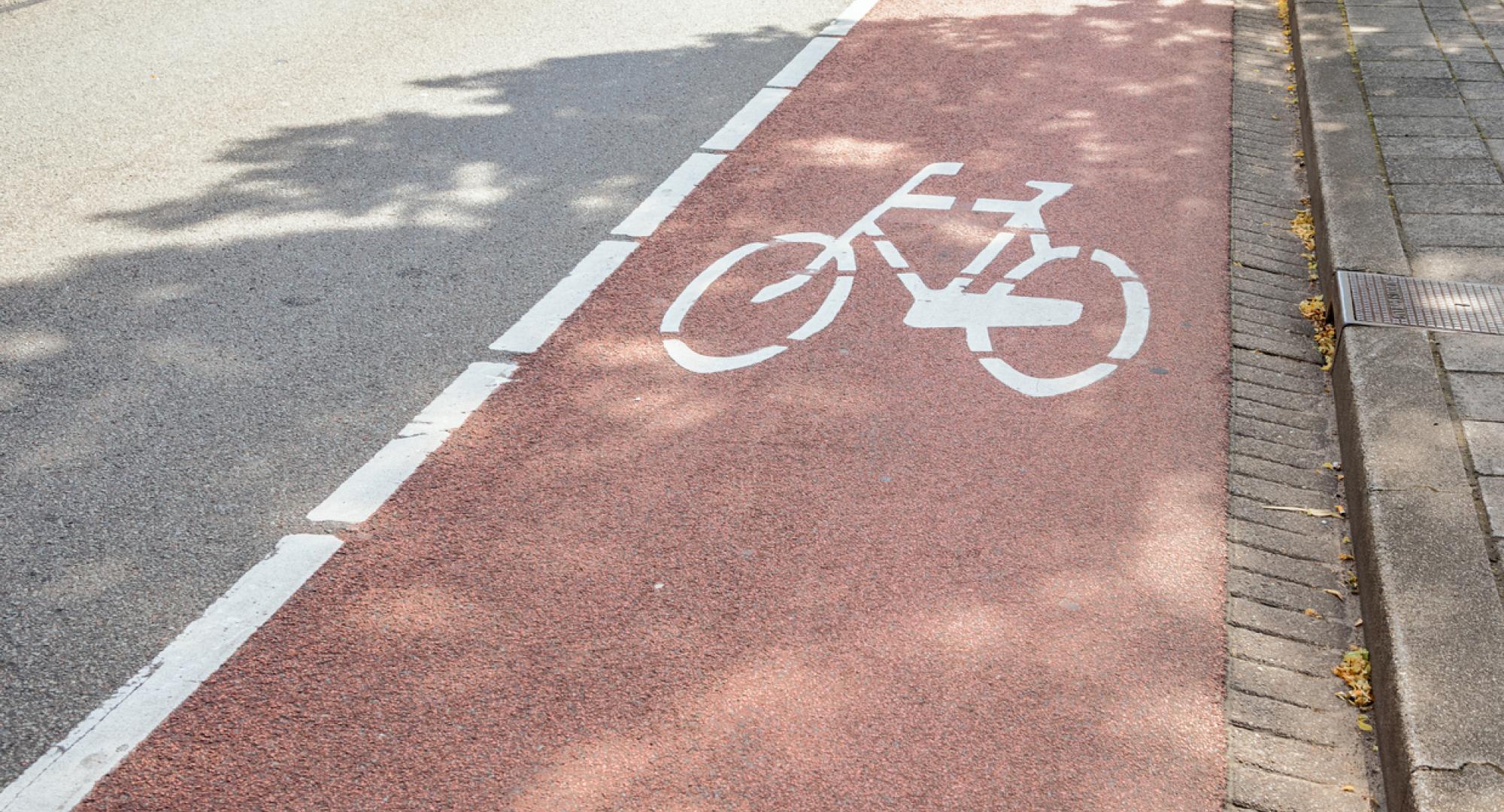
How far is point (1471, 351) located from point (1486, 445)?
0.73 m

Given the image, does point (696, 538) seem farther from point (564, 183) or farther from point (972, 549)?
point (564, 183)

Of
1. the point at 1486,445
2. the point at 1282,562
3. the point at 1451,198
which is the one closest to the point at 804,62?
the point at 1451,198

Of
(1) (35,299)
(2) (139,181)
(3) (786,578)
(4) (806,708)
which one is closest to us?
(4) (806,708)

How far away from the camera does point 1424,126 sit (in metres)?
7.23

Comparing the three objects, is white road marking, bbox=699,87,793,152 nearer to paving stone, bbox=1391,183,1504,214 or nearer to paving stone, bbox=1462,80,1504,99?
paving stone, bbox=1391,183,1504,214

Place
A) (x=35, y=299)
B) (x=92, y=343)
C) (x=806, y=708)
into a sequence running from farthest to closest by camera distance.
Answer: (x=35, y=299) → (x=92, y=343) → (x=806, y=708)

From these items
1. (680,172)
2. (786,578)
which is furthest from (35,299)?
(786,578)

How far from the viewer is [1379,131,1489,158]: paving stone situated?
6793 millimetres

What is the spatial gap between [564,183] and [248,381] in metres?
2.49

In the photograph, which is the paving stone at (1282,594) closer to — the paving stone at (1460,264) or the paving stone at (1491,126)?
the paving stone at (1460,264)

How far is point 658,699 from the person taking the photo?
10.9ft

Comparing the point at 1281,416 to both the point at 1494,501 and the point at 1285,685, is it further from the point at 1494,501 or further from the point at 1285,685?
the point at 1285,685

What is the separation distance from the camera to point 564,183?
693 centimetres

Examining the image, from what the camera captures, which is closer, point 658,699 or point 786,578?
point 658,699
